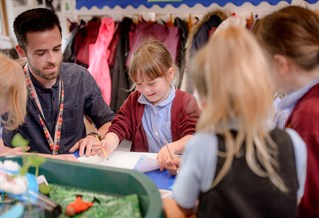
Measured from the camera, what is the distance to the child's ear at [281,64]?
84cm

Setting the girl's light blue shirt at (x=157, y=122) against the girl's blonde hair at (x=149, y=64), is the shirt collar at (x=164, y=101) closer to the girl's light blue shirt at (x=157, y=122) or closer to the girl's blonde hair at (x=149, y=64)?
the girl's light blue shirt at (x=157, y=122)

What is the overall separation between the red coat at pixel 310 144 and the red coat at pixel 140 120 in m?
0.62

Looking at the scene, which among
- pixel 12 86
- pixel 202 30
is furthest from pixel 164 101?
pixel 202 30

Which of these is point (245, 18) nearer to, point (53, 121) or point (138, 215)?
point (53, 121)

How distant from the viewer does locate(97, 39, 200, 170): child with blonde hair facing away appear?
1.38 m

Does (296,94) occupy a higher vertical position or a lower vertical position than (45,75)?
higher

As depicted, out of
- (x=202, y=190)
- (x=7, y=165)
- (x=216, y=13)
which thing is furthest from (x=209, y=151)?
(x=216, y=13)

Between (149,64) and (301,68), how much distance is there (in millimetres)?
659

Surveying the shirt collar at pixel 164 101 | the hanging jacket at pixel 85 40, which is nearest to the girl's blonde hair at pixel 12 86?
the shirt collar at pixel 164 101

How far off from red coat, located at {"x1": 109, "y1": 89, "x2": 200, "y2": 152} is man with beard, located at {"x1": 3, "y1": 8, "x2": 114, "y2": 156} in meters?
0.15

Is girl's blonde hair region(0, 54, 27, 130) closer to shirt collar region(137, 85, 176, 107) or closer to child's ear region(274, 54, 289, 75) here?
shirt collar region(137, 85, 176, 107)

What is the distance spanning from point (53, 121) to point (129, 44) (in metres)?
1.17

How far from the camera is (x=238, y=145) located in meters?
0.63

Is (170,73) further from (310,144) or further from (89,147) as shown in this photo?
(310,144)
